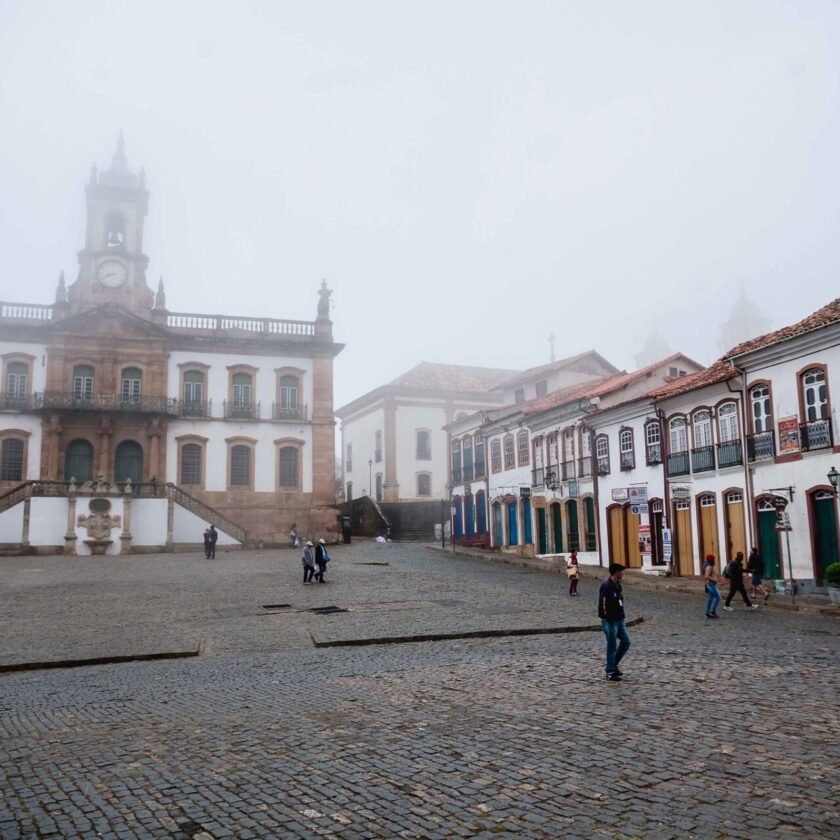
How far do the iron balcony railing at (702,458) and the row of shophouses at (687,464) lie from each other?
4 cm

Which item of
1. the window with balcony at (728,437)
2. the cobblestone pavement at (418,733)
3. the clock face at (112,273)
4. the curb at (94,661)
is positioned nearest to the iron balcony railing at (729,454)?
the window with balcony at (728,437)

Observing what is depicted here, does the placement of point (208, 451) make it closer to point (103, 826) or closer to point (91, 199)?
point (91, 199)

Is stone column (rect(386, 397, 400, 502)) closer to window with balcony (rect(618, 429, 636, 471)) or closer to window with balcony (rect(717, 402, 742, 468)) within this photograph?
window with balcony (rect(618, 429, 636, 471))

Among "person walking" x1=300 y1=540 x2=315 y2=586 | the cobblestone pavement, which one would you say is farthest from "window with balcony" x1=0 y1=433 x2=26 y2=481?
the cobblestone pavement

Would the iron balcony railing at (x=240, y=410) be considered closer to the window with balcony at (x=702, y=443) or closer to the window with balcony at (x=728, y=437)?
the window with balcony at (x=702, y=443)

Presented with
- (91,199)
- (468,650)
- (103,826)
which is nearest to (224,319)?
(91,199)

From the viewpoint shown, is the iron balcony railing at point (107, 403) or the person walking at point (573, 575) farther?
the iron balcony railing at point (107, 403)

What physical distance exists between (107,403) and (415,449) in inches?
869

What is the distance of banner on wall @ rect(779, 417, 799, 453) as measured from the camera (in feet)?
76.4

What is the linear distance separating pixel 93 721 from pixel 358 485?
2208 inches

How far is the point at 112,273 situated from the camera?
46.5 metres

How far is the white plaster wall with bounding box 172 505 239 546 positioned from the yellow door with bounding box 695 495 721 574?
70.7 feet

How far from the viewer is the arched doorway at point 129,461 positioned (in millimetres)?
43562

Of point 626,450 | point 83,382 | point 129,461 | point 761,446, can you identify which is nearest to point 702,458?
point 761,446
